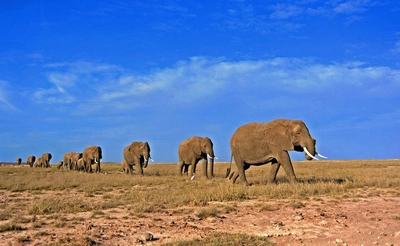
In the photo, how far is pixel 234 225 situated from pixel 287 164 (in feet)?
25.9

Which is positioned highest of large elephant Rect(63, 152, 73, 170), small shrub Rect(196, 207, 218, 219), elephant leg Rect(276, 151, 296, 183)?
large elephant Rect(63, 152, 73, 170)

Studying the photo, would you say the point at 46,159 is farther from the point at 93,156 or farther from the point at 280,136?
the point at 280,136

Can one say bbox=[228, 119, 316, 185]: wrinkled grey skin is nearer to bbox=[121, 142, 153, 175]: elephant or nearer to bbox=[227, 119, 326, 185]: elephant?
bbox=[227, 119, 326, 185]: elephant

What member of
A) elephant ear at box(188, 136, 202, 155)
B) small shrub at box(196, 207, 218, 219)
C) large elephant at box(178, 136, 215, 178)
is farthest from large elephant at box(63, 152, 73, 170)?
small shrub at box(196, 207, 218, 219)

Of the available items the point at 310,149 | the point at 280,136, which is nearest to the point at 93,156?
the point at 280,136

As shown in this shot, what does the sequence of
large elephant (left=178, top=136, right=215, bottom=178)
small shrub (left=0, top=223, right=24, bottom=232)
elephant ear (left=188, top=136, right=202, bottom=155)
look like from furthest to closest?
elephant ear (left=188, top=136, right=202, bottom=155), large elephant (left=178, top=136, right=215, bottom=178), small shrub (left=0, top=223, right=24, bottom=232)

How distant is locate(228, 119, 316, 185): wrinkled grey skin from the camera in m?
16.4

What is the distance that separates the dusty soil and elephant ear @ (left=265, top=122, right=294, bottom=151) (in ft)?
17.0

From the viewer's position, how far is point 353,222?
9.10m

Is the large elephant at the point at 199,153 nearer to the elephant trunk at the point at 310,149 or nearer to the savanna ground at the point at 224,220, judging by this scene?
the elephant trunk at the point at 310,149

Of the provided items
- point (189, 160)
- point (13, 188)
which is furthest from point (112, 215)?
point (189, 160)

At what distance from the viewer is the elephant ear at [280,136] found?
16.7 meters

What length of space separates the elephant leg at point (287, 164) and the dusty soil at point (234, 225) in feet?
14.0

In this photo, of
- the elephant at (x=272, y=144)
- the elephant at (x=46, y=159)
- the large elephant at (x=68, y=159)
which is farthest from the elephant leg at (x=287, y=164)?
the elephant at (x=46, y=159)
